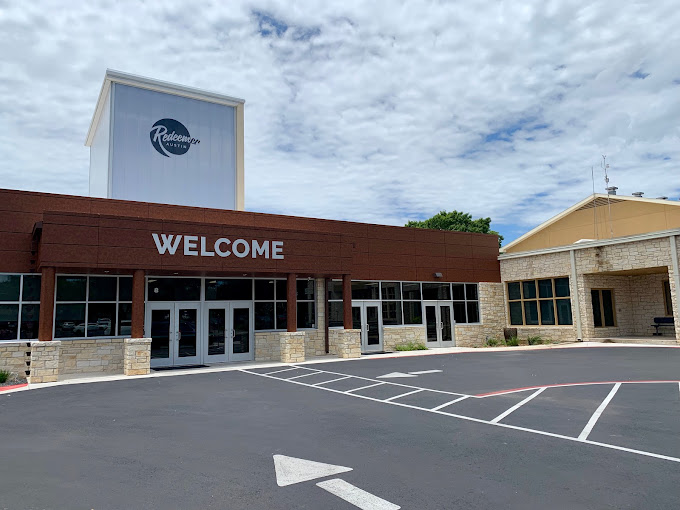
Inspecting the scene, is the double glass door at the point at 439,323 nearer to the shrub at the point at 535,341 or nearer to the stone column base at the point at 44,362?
the shrub at the point at 535,341

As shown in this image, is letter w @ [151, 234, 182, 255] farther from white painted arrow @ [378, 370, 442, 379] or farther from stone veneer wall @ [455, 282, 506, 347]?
stone veneer wall @ [455, 282, 506, 347]

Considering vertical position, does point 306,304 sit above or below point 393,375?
above

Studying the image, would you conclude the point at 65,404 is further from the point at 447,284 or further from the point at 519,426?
the point at 447,284

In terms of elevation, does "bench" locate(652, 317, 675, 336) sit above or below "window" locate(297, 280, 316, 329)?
below

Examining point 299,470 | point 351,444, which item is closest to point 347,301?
point 351,444

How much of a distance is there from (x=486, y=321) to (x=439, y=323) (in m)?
3.00

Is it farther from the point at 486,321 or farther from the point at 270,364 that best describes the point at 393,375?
the point at 486,321

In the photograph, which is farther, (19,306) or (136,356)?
(19,306)

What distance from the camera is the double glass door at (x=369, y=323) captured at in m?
21.8

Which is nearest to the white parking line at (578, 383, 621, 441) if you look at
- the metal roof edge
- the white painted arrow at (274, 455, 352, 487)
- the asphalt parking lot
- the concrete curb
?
the asphalt parking lot

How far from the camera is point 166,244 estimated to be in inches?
622

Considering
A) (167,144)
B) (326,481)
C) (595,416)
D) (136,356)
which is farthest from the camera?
(167,144)

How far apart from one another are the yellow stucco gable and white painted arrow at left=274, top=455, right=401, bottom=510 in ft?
92.1

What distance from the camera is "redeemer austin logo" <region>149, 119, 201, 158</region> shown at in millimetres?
23000
